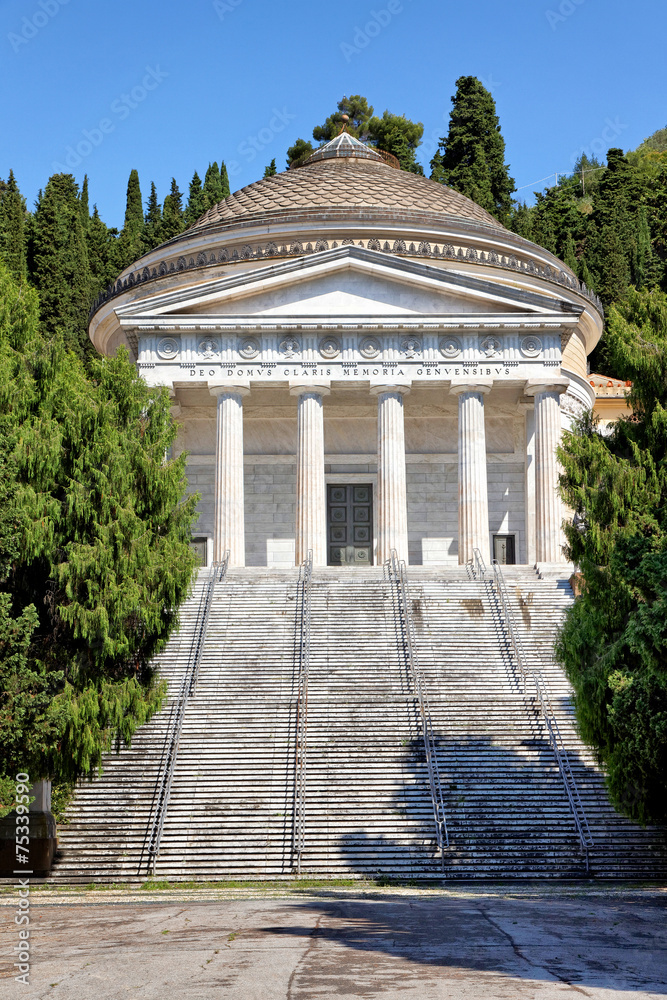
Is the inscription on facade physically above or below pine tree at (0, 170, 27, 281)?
below

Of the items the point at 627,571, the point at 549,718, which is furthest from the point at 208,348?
the point at 627,571

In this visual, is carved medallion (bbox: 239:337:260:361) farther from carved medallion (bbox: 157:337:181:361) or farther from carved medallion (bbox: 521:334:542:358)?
carved medallion (bbox: 521:334:542:358)

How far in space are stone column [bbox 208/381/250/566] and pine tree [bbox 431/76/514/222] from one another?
118ft

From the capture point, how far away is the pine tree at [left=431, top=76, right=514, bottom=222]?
67.7 m

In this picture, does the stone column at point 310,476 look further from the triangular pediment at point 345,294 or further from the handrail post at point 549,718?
the handrail post at point 549,718

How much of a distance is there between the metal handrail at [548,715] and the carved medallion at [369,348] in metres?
8.53

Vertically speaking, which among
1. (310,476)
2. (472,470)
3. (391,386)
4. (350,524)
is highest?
(391,386)

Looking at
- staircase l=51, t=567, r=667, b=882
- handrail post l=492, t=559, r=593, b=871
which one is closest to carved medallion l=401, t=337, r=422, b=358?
handrail post l=492, t=559, r=593, b=871

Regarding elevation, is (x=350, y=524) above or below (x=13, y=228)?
below

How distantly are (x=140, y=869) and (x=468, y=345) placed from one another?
2113cm

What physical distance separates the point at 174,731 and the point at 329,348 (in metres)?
16.3

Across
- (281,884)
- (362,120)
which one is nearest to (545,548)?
(281,884)

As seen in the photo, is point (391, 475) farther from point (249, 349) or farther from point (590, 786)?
point (590, 786)

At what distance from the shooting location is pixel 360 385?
116 feet
